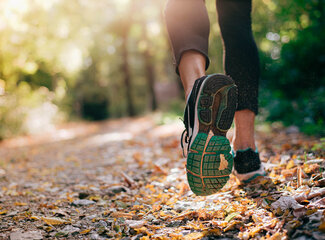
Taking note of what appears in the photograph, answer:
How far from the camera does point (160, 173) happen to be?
2148 mm

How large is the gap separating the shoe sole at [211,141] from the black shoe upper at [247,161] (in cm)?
34

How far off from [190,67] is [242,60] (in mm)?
362

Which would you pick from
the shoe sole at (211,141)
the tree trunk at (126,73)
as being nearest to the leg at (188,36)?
the shoe sole at (211,141)

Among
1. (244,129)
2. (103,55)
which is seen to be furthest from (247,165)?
(103,55)

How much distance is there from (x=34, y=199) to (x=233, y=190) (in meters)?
1.17

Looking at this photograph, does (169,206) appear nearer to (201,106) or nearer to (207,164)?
(207,164)

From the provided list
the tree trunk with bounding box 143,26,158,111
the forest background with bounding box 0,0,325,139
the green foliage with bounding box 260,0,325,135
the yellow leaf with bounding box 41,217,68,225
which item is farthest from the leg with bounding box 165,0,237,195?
the tree trunk with bounding box 143,26,158,111

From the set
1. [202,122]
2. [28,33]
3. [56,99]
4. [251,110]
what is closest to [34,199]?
[202,122]

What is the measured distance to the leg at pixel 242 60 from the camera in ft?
5.04

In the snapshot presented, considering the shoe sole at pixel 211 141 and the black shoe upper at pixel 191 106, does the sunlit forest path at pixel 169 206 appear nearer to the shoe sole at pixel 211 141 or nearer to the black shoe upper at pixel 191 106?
the shoe sole at pixel 211 141

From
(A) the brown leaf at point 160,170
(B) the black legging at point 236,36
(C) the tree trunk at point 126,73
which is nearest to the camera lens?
→ (B) the black legging at point 236,36

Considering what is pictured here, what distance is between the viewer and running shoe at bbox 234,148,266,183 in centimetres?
154

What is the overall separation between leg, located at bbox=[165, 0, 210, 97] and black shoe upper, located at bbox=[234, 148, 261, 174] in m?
0.50

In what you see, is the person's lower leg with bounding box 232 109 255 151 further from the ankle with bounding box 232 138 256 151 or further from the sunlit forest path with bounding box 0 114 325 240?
the sunlit forest path with bounding box 0 114 325 240
